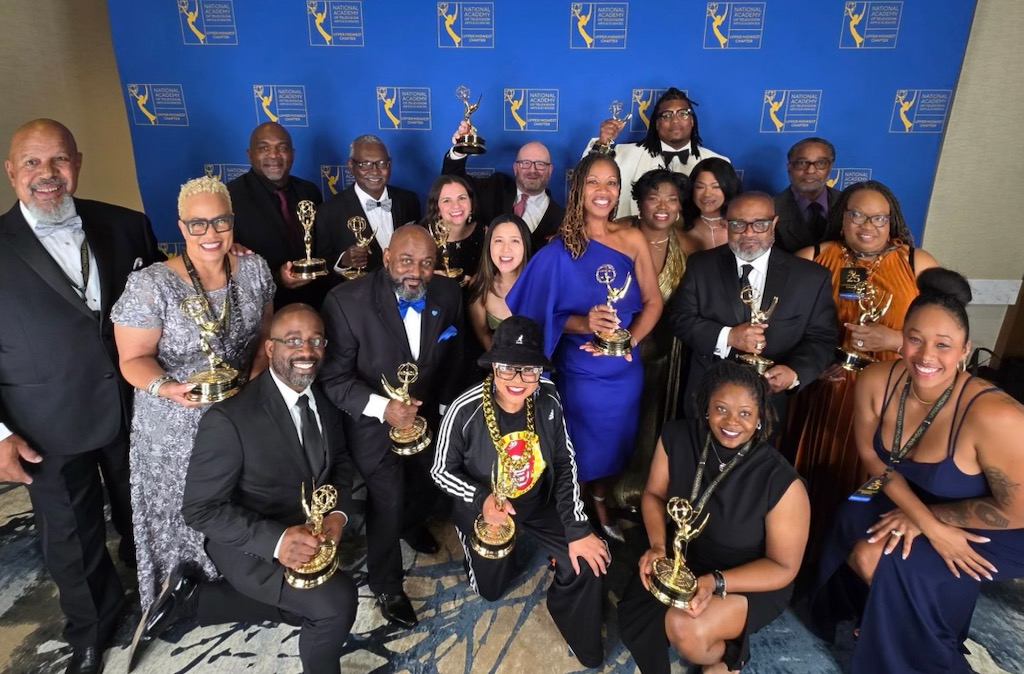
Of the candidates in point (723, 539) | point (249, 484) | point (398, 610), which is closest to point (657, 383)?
point (723, 539)

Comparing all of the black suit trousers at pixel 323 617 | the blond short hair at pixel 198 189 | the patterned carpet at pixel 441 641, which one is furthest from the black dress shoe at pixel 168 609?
the blond short hair at pixel 198 189

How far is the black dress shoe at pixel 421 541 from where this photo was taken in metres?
3.80

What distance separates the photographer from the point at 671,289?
3836mm

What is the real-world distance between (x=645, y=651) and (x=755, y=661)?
0.66 meters

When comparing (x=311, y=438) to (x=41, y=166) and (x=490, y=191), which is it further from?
(x=490, y=191)

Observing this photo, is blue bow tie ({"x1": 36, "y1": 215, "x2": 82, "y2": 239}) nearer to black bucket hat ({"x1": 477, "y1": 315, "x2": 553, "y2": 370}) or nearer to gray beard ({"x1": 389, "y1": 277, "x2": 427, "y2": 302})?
gray beard ({"x1": 389, "y1": 277, "x2": 427, "y2": 302})

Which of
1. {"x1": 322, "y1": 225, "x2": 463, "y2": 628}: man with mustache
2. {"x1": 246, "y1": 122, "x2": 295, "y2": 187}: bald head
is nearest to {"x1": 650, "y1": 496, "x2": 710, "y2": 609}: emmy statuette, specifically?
{"x1": 322, "y1": 225, "x2": 463, "y2": 628}: man with mustache

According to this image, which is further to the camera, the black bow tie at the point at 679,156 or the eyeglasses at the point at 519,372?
the black bow tie at the point at 679,156

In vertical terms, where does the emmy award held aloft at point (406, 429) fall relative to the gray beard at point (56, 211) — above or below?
below

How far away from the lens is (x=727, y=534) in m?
2.77

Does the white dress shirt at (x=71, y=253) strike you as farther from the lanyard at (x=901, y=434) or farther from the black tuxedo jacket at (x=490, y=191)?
the lanyard at (x=901, y=434)

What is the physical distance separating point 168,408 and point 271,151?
210 cm

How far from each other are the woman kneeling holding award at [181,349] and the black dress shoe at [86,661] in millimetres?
281

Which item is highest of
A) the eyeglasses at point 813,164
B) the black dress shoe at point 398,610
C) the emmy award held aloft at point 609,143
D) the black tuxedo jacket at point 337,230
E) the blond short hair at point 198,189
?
the emmy award held aloft at point 609,143
